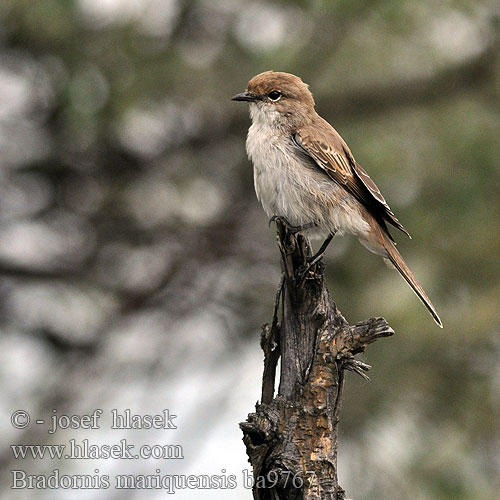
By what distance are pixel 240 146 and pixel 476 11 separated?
9.06ft

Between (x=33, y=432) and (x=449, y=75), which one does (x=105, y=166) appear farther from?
(x=449, y=75)

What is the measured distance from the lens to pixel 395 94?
10469 mm

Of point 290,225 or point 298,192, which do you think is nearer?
point 290,225

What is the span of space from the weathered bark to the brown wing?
47.1 inches

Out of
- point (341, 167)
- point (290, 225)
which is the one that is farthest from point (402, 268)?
point (290, 225)

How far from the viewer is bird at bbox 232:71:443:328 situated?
586 centimetres

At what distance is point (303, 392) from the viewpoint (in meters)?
4.57

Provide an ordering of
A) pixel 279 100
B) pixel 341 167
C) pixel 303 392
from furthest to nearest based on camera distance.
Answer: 1. pixel 279 100
2. pixel 341 167
3. pixel 303 392

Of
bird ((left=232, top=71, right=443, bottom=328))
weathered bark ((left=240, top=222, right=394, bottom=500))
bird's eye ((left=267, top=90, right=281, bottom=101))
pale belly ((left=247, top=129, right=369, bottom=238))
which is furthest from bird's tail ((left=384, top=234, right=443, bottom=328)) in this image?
weathered bark ((left=240, top=222, right=394, bottom=500))

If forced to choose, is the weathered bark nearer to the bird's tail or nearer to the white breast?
the white breast

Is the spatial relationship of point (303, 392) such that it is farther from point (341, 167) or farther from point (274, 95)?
point (274, 95)

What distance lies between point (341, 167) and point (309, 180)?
24 centimetres

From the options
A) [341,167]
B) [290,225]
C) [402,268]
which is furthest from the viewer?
[402,268]

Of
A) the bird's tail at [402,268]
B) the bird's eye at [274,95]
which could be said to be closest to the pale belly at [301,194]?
the bird's tail at [402,268]
